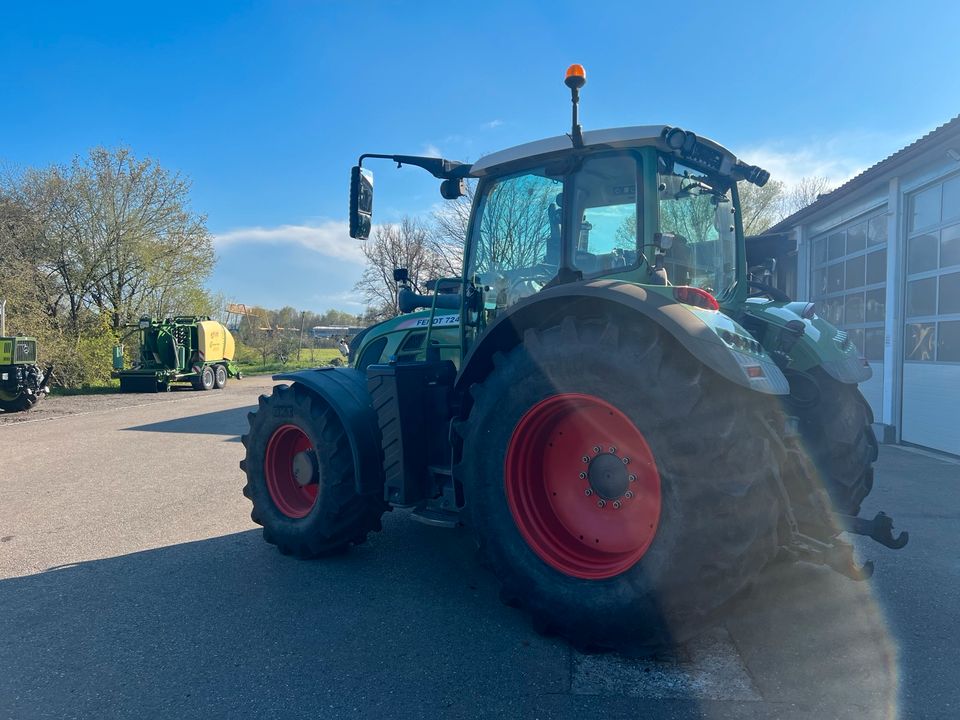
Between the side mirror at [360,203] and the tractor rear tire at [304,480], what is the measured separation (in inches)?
43.6

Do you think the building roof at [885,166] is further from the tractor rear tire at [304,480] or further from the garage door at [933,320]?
the tractor rear tire at [304,480]

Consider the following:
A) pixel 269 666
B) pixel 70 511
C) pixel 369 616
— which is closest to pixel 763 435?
pixel 369 616

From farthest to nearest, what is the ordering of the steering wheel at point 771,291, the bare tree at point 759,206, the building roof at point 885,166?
the bare tree at point 759,206
the building roof at point 885,166
the steering wheel at point 771,291

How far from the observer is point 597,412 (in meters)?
2.83

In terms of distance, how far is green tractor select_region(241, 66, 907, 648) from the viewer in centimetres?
239

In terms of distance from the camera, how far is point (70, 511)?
5.32 m

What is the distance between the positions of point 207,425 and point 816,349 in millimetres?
10256

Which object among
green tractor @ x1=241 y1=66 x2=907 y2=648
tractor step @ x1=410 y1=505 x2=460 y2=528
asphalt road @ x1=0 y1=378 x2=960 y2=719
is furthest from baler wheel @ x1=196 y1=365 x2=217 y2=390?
tractor step @ x1=410 y1=505 x2=460 y2=528

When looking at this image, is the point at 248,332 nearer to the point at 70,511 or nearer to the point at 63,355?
the point at 63,355

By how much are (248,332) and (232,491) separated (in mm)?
28466

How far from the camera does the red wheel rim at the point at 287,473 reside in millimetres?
4176

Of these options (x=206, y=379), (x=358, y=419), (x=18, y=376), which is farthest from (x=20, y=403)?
(x=358, y=419)

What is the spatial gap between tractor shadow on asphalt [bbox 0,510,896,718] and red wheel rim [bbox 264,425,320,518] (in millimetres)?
408

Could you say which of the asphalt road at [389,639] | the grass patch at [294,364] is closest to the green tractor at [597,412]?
the asphalt road at [389,639]
